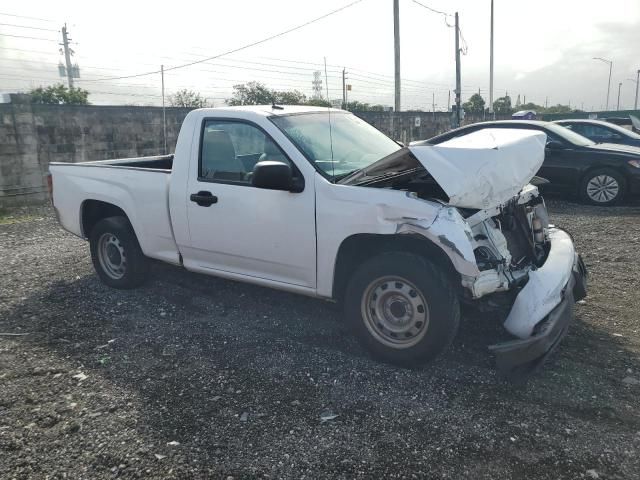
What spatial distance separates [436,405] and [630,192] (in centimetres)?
790

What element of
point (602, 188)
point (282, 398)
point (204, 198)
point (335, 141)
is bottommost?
point (282, 398)

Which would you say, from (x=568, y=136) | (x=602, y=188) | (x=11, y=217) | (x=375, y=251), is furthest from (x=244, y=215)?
(x=11, y=217)

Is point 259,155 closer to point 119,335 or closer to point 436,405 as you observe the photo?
point 119,335

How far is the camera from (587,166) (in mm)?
9531

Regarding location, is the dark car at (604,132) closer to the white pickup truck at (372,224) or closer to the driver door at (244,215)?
the white pickup truck at (372,224)

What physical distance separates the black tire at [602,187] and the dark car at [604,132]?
2106 mm

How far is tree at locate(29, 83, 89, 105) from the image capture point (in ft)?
56.0

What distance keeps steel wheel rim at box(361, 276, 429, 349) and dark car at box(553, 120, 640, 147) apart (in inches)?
363

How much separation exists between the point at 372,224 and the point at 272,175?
2.64 feet

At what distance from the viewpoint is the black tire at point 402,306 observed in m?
3.50

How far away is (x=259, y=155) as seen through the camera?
442cm

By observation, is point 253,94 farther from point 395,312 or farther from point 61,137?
point 395,312

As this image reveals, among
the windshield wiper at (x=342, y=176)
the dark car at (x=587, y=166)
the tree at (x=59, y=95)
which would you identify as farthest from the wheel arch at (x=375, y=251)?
the tree at (x=59, y=95)

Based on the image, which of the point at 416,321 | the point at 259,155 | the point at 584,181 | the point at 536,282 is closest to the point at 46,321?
the point at 259,155
